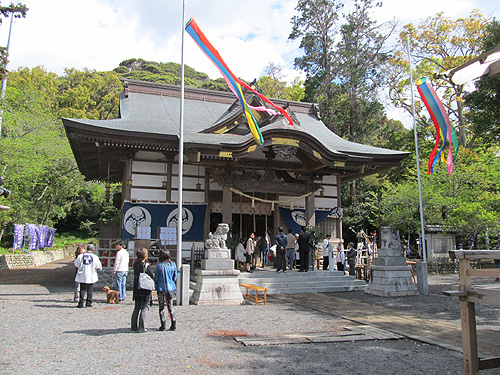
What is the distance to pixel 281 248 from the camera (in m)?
12.7

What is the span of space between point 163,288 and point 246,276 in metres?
Answer: 6.27

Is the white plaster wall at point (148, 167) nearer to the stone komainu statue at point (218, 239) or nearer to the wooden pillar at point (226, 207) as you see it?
the wooden pillar at point (226, 207)

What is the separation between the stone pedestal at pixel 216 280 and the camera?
372 inches

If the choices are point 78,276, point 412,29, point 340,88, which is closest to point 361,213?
point 340,88

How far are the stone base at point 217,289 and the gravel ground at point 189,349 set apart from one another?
1328 mm

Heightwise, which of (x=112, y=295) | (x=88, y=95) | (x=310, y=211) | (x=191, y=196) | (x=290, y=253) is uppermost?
(x=88, y=95)

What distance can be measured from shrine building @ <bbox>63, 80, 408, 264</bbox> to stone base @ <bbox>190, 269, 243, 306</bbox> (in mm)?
3819

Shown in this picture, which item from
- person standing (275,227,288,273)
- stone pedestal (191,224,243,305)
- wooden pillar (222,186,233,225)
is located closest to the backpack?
person standing (275,227,288,273)

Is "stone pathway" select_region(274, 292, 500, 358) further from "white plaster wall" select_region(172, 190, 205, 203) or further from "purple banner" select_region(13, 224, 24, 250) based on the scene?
"purple banner" select_region(13, 224, 24, 250)

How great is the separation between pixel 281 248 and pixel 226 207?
2.49 metres

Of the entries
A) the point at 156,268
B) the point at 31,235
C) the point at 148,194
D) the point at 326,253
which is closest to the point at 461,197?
the point at 326,253

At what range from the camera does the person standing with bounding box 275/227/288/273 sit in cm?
1259

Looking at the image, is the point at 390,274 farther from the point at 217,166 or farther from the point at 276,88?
the point at 276,88

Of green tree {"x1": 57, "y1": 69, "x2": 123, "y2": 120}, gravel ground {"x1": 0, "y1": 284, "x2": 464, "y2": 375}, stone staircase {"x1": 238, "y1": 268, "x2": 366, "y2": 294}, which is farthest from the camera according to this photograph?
green tree {"x1": 57, "y1": 69, "x2": 123, "y2": 120}
